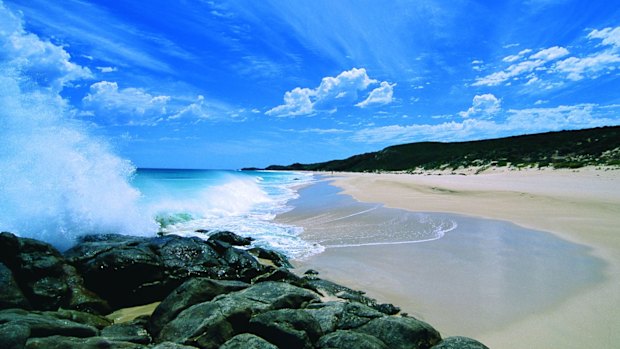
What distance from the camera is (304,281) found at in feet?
21.1

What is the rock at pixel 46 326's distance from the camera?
12.3 ft

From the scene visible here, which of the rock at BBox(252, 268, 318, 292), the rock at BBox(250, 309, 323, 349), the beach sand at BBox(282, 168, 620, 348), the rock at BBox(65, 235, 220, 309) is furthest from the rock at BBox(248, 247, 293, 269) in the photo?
the rock at BBox(250, 309, 323, 349)

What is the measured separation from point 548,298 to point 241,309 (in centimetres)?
499

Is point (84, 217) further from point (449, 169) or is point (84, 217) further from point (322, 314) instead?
point (449, 169)

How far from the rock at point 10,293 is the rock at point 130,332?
1577mm

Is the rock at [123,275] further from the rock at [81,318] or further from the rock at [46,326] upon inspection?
the rock at [46,326]

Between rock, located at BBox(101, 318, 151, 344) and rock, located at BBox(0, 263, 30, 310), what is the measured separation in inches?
62.1

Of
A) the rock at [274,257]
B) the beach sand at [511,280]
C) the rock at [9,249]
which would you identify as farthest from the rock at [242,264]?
the rock at [9,249]

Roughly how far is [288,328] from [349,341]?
71cm

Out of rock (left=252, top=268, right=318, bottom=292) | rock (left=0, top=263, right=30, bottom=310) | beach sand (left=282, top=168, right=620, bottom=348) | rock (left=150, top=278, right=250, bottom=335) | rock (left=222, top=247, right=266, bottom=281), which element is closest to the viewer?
beach sand (left=282, top=168, right=620, bottom=348)

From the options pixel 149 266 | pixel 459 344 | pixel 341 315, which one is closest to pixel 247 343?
pixel 341 315

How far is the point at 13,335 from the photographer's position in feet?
11.4

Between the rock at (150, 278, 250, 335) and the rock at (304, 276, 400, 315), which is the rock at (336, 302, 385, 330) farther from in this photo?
the rock at (150, 278, 250, 335)

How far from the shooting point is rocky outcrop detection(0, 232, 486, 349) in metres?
3.75
